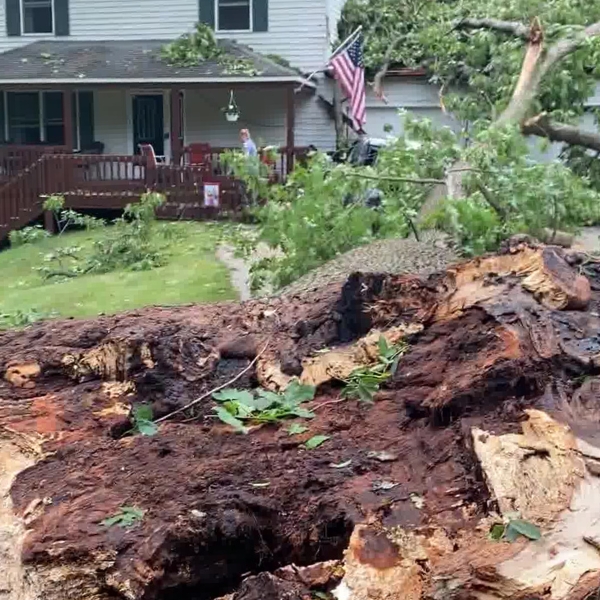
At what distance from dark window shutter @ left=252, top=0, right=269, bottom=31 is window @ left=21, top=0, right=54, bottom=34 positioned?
14.7ft

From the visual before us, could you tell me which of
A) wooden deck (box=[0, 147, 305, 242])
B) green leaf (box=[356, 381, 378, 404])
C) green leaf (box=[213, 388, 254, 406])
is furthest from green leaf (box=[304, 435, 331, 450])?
wooden deck (box=[0, 147, 305, 242])

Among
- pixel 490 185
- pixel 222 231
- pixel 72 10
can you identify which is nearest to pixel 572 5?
pixel 222 231

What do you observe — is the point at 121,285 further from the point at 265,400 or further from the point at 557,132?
the point at 265,400

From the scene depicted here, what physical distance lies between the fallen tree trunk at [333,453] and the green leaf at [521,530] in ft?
0.07

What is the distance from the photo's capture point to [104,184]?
1819 centimetres

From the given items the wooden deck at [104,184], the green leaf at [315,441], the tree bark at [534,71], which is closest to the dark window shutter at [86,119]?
the wooden deck at [104,184]

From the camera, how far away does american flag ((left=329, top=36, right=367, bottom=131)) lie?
57.9ft

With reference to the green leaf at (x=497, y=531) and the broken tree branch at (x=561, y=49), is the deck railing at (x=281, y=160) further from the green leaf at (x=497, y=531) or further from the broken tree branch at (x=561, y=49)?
the green leaf at (x=497, y=531)

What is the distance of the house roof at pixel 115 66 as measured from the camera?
62.4 ft

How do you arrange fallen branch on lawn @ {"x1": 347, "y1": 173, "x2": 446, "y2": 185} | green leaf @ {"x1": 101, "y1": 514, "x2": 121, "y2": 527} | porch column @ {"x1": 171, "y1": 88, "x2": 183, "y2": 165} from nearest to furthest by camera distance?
green leaf @ {"x1": 101, "y1": 514, "x2": 121, "y2": 527} < fallen branch on lawn @ {"x1": 347, "y1": 173, "x2": 446, "y2": 185} < porch column @ {"x1": 171, "y1": 88, "x2": 183, "y2": 165}

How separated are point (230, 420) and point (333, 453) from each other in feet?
1.58

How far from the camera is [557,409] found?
10.3 ft

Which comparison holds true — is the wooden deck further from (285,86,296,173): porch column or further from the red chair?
the red chair

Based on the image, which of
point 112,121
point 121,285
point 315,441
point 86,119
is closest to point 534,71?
point 121,285
